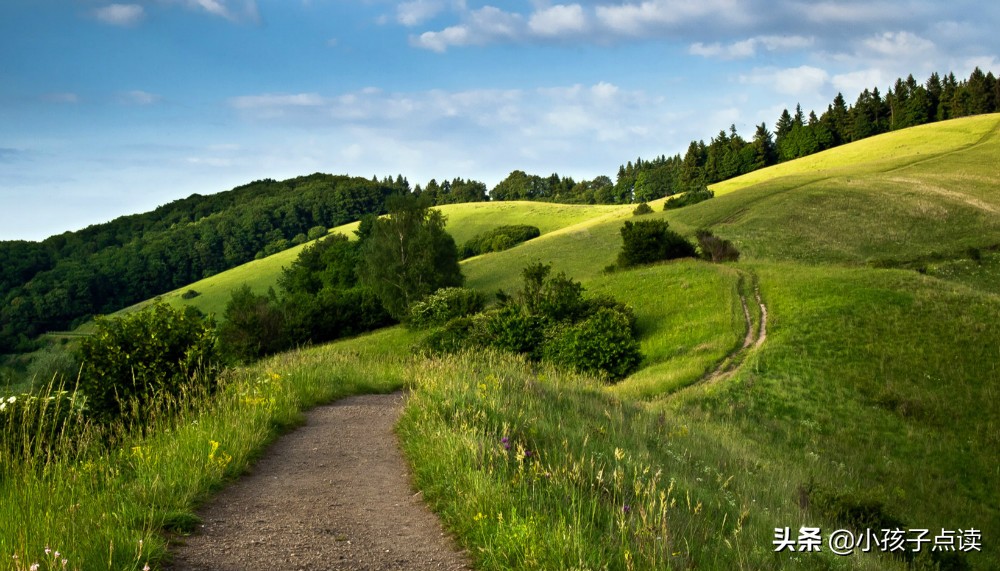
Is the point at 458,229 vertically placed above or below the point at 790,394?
above

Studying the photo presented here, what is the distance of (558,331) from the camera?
1221 inches

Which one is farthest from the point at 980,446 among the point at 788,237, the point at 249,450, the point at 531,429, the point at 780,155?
the point at 780,155

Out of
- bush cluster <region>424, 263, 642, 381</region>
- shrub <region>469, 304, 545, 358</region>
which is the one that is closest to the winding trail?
bush cluster <region>424, 263, 642, 381</region>

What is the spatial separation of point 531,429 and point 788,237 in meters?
51.9

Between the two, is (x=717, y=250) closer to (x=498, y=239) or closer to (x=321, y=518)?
(x=321, y=518)

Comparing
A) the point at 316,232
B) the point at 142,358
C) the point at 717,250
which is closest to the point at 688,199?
the point at 717,250

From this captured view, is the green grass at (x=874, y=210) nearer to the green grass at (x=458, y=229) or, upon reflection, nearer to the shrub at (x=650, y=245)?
the shrub at (x=650, y=245)

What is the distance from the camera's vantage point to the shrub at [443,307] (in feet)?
161

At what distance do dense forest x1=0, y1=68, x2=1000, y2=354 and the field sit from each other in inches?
1758

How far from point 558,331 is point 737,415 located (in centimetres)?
Result: 1166

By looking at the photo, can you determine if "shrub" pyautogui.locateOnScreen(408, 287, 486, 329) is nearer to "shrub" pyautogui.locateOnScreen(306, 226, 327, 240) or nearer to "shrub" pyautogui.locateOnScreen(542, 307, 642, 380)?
"shrub" pyautogui.locateOnScreen(542, 307, 642, 380)

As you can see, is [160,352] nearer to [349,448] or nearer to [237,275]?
[349,448]

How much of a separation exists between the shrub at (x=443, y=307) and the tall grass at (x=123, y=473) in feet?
121

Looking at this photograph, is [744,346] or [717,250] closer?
[744,346]
